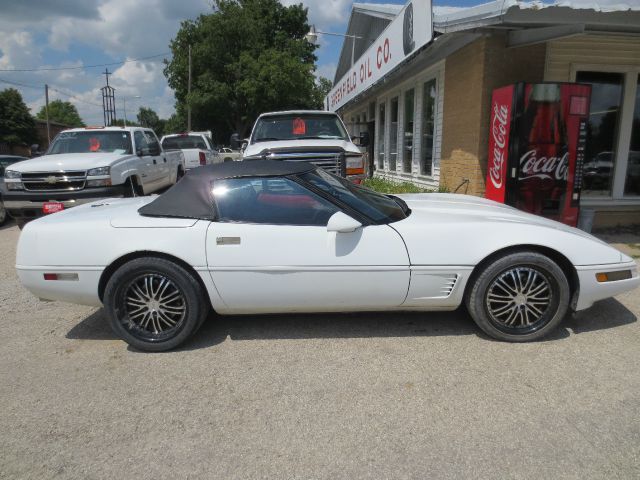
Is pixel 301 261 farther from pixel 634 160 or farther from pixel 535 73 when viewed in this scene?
pixel 634 160

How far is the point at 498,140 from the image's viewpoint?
655 cm

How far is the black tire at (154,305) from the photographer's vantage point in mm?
3303

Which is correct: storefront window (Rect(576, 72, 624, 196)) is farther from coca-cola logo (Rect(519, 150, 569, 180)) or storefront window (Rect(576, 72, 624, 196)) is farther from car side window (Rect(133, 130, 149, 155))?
car side window (Rect(133, 130, 149, 155))

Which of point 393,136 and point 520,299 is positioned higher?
point 393,136

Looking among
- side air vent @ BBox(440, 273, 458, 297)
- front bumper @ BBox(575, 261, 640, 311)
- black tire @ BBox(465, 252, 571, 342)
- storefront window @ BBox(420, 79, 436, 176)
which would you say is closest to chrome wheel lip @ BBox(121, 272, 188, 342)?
side air vent @ BBox(440, 273, 458, 297)

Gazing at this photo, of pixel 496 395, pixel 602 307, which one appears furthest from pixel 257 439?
pixel 602 307

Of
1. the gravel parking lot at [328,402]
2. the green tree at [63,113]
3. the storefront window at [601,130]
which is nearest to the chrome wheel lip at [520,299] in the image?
the gravel parking lot at [328,402]

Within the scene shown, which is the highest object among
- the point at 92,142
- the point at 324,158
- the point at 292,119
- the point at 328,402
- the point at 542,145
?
the point at 292,119

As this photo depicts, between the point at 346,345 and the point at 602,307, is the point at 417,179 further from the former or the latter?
the point at 346,345

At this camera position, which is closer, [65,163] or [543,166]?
[543,166]

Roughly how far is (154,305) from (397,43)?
6.66 meters

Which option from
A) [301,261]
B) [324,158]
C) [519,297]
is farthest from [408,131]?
[301,261]

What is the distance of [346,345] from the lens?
3422 millimetres

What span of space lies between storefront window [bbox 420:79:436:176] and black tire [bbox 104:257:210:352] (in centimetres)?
737
